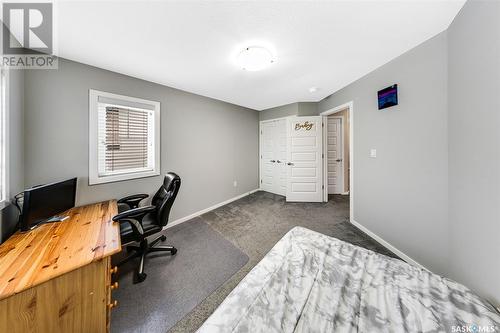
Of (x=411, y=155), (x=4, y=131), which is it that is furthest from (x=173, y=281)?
(x=411, y=155)

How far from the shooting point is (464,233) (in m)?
1.27

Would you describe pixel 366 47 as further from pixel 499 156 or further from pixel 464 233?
pixel 464 233

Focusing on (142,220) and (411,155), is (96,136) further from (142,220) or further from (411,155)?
(411,155)

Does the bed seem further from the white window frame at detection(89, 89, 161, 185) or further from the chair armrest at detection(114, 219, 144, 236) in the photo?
the white window frame at detection(89, 89, 161, 185)

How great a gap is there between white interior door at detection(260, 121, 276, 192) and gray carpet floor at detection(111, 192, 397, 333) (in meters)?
0.55

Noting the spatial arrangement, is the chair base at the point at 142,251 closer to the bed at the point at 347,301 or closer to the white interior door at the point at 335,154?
the bed at the point at 347,301

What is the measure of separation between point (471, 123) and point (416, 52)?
100 centimetres

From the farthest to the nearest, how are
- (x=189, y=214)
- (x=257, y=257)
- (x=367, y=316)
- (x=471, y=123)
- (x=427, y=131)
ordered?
(x=189, y=214) → (x=257, y=257) → (x=427, y=131) → (x=471, y=123) → (x=367, y=316)

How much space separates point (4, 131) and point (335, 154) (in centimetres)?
527

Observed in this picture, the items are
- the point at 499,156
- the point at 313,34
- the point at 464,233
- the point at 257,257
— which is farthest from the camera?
the point at 257,257

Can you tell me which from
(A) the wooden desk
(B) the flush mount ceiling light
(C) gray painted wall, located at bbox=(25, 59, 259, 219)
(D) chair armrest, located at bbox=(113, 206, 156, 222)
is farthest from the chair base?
(B) the flush mount ceiling light

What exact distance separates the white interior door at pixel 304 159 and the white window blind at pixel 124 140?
280 cm

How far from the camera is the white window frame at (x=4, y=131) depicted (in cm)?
128

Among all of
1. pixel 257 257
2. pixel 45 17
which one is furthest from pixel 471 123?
pixel 45 17
